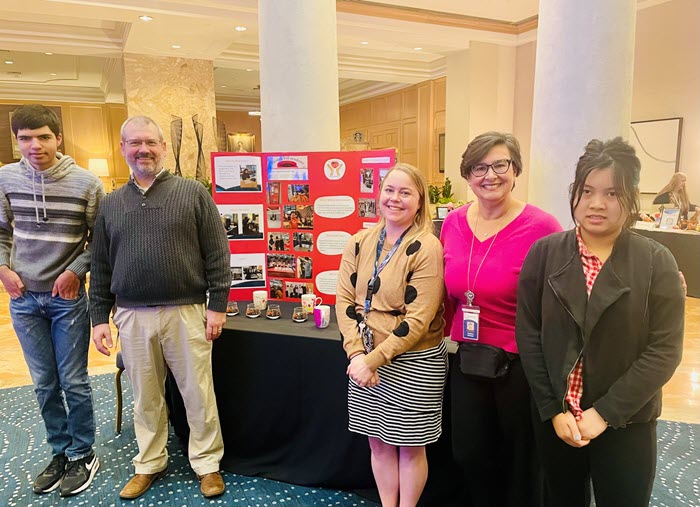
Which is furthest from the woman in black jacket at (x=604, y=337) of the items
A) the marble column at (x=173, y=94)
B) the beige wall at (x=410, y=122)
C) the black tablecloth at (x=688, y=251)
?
the beige wall at (x=410, y=122)

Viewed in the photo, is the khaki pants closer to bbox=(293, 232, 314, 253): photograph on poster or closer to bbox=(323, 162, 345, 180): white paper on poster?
bbox=(293, 232, 314, 253): photograph on poster

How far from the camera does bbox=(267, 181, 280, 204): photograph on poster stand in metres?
2.54

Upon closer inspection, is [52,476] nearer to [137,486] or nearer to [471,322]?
[137,486]

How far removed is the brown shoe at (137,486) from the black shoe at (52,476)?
339mm

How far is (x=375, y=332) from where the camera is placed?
1701mm

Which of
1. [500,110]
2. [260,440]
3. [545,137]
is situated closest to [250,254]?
[260,440]

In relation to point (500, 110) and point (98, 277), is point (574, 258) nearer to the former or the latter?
point (98, 277)

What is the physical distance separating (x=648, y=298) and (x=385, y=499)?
3.82 ft

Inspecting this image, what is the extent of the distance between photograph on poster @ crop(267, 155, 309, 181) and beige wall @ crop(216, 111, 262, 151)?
11.6 metres

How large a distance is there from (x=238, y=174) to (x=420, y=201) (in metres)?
1.16

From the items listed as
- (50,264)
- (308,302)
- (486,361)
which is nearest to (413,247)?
(486,361)

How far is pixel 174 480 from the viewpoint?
2305mm

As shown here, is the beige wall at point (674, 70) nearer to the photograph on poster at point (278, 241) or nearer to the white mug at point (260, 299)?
the photograph on poster at point (278, 241)

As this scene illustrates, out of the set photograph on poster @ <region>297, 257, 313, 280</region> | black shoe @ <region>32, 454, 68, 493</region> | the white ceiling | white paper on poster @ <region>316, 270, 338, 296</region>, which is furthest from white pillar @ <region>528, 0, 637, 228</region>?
the white ceiling
